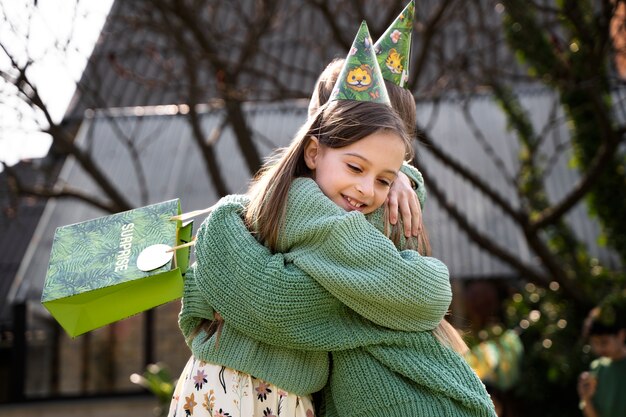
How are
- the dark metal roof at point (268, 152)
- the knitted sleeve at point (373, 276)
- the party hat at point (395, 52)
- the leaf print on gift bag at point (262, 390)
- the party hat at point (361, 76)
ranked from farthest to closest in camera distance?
the dark metal roof at point (268, 152), the party hat at point (395, 52), the party hat at point (361, 76), the leaf print on gift bag at point (262, 390), the knitted sleeve at point (373, 276)

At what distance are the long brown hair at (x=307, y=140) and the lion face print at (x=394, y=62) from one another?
0.29 m

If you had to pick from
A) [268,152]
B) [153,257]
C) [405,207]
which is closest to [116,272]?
[153,257]

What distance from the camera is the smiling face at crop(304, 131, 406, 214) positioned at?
2.30 metres

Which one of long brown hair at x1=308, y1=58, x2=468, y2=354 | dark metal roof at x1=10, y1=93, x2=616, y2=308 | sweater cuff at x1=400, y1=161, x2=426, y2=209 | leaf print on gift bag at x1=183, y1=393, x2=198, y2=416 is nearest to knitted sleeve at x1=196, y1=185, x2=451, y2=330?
long brown hair at x1=308, y1=58, x2=468, y2=354

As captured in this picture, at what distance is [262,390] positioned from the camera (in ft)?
7.48

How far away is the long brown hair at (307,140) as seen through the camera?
2.31m

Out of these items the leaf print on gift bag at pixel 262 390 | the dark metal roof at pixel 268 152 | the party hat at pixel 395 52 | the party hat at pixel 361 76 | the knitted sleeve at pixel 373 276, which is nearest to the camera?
the knitted sleeve at pixel 373 276

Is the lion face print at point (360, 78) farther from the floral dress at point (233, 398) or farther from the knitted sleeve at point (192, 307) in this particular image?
the floral dress at point (233, 398)

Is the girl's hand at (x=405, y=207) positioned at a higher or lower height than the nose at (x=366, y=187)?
lower

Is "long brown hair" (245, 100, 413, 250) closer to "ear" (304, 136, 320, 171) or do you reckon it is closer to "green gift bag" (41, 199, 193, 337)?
"ear" (304, 136, 320, 171)

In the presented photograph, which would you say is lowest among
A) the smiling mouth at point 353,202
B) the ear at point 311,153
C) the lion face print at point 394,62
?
the smiling mouth at point 353,202

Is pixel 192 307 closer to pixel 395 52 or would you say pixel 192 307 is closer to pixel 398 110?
pixel 398 110

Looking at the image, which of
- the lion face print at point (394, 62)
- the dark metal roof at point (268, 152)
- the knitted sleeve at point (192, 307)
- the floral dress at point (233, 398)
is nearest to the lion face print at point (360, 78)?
the lion face print at point (394, 62)

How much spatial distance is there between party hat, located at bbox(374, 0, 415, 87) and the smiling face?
0.37 metres
